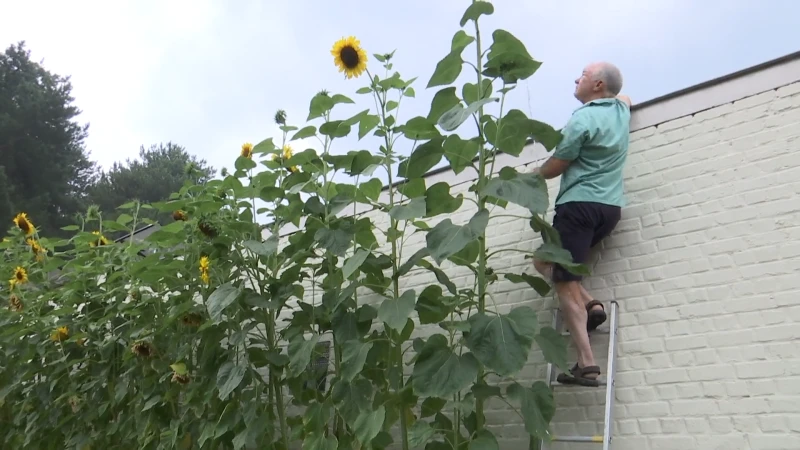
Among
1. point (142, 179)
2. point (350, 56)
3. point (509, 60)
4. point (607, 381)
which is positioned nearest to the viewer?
point (509, 60)

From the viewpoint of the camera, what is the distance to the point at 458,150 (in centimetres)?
212

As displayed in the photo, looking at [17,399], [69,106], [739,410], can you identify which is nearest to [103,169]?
[69,106]

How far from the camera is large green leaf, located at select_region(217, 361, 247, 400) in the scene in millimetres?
2439

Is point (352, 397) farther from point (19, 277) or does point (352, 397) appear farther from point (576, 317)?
point (19, 277)

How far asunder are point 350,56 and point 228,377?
51.3 inches

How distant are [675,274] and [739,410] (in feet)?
1.54

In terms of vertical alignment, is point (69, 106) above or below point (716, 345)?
above

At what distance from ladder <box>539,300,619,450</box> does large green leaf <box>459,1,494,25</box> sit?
1063mm

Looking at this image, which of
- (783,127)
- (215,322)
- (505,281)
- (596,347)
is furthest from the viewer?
(505,281)

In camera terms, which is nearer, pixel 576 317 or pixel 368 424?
pixel 368 424

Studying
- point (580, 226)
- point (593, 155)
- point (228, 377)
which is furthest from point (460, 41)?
point (228, 377)

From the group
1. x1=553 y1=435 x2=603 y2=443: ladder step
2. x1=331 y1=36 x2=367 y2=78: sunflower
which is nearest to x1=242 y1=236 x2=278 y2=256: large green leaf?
x1=331 y1=36 x2=367 y2=78: sunflower

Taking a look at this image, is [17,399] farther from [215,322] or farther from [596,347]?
[596,347]

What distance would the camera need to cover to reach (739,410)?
1.93 metres
